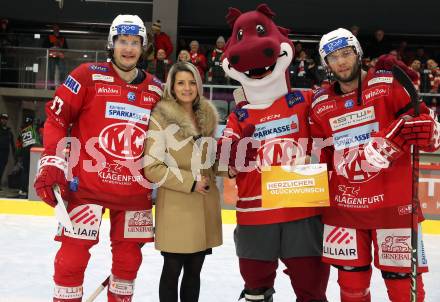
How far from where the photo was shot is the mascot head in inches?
86.5

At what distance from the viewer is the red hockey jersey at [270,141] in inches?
86.3

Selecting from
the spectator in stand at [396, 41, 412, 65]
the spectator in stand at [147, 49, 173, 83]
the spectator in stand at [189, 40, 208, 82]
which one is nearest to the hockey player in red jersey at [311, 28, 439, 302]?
the spectator in stand at [147, 49, 173, 83]

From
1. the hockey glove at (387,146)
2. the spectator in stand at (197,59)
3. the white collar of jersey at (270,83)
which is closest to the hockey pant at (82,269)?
the white collar of jersey at (270,83)

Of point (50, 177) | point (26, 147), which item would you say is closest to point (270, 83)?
point (50, 177)

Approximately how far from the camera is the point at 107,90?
7.72 feet

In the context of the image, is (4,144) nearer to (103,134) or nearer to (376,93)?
(103,134)

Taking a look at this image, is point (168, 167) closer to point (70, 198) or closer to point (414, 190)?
point (70, 198)

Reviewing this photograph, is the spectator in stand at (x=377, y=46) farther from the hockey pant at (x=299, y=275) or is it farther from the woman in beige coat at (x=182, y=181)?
the hockey pant at (x=299, y=275)


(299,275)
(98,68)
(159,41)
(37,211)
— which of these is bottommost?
(37,211)

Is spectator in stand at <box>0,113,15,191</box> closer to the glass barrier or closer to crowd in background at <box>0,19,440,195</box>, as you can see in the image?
crowd in background at <box>0,19,440,195</box>

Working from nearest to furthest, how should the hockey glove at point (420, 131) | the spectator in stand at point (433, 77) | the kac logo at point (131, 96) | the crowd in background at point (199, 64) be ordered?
1. the hockey glove at point (420, 131)
2. the kac logo at point (131, 96)
3. the crowd in background at point (199, 64)
4. the spectator in stand at point (433, 77)

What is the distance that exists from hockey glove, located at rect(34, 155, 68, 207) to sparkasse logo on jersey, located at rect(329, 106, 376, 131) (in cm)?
124

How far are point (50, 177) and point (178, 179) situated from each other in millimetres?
570

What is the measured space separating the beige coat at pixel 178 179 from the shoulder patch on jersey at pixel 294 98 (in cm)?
42
